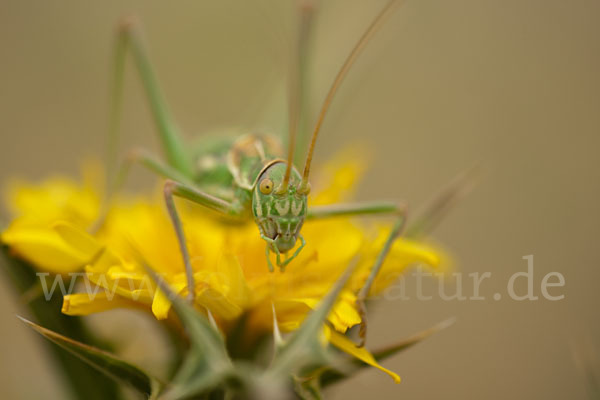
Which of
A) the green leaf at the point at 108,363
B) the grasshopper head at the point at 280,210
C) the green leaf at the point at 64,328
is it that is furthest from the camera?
the grasshopper head at the point at 280,210

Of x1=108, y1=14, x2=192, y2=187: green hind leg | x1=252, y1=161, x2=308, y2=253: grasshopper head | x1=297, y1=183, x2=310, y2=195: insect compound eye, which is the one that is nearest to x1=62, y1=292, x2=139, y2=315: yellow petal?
x1=252, y1=161, x2=308, y2=253: grasshopper head

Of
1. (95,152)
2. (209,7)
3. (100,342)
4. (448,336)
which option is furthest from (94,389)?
(209,7)

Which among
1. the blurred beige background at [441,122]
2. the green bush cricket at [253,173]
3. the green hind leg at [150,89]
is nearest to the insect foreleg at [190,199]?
the green bush cricket at [253,173]

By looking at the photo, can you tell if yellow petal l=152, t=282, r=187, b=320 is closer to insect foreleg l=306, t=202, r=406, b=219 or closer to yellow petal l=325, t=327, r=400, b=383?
yellow petal l=325, t=327, r=400, b=383

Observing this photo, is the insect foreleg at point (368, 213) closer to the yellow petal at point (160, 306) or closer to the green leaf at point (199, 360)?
the yellow petal at point (160, 306)

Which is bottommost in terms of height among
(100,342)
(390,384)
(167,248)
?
(100,342)

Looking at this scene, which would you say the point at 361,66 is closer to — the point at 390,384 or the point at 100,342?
the point at 100,342
